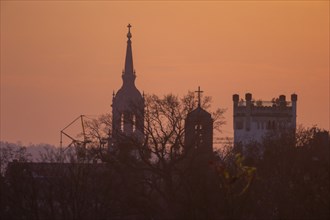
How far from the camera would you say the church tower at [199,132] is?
109 meters

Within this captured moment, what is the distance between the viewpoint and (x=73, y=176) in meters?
100

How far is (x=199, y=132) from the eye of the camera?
114 meters

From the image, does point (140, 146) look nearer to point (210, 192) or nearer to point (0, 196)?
point (0, 196)

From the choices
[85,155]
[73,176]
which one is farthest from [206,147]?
[73,176]

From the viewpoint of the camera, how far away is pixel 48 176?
10788 cm

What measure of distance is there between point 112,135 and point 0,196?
60.8 ft

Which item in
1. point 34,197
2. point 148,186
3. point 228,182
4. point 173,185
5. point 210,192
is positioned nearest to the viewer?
point 228,182

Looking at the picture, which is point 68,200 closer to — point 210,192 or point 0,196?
point 0,196

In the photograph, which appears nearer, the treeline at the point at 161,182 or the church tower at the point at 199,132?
the treeline at the point at 161,182

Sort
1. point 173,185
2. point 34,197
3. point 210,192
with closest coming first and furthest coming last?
point 210,192
point 34,197
point 173,185

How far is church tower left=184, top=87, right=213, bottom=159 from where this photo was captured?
109 meters

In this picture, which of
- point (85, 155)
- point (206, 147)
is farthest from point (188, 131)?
point (85, 155)

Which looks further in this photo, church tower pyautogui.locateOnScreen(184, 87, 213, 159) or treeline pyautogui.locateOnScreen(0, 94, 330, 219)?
church tower pyautogui.locateOnScreen(184, 87, 213, 159)

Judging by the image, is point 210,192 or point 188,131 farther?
A: point 188,131
